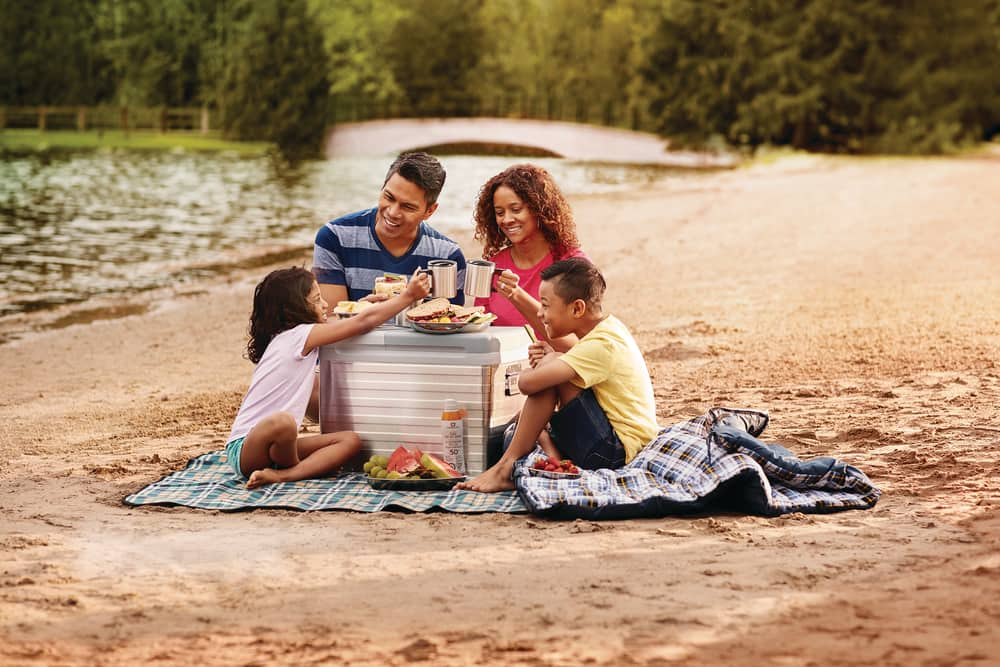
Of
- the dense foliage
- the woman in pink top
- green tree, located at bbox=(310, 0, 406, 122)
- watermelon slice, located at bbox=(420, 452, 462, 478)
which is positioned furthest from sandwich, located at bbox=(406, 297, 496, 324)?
green tree, located at bbox=(310, 0, 406, 122)

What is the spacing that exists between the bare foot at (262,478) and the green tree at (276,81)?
186 feet

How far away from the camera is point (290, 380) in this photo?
5.68 m

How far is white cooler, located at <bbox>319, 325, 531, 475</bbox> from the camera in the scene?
5586mm

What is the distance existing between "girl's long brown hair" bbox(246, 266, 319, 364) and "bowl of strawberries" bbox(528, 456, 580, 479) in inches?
52.0

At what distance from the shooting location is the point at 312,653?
3.46 metres

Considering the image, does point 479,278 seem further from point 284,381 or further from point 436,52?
point 436,52

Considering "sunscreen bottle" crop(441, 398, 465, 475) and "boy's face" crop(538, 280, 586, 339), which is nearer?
"boy's face" crop(538, 280, 586, 339)

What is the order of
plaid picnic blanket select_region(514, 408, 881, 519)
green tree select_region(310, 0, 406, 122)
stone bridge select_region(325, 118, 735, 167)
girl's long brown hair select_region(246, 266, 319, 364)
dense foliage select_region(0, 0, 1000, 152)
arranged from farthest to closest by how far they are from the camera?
green tree select_region(310, 0, 406, 122), stone bridge select_region(325, 118, 735, 167), dense foliage select_region(0, 0, 1000, 152), girl's long brown hair select_region(246, 266, 319, 364), plaid picnic blanket select_region(514, 408, 881, 519)

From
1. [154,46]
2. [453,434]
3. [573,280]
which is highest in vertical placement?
[154,46]

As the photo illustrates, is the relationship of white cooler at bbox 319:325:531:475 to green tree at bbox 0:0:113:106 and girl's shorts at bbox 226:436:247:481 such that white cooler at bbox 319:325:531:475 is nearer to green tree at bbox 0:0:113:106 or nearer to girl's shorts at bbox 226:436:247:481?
girl's shorts at bbox 226:436:247:481

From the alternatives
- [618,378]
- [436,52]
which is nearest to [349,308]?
[618,378]

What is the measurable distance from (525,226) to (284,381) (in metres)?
1.44

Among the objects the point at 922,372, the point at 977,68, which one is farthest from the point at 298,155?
the point at 922,372

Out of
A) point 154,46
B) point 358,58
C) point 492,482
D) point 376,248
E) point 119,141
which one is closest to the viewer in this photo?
point 492,482
